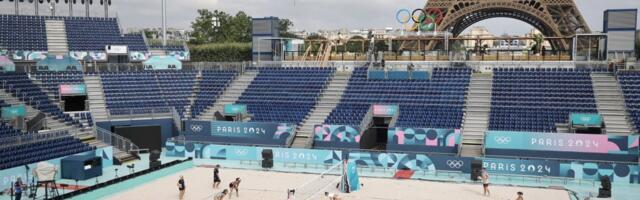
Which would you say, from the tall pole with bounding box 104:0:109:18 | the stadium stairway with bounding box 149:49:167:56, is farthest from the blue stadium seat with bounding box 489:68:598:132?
the tall pole with bounding box 104:0:109:18

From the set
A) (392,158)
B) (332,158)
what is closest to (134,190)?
(332,158)

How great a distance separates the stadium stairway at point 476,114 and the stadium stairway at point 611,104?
695 centimetres

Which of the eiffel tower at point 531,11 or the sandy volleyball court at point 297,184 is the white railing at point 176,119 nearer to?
the sandy volleyball court at point 297,184

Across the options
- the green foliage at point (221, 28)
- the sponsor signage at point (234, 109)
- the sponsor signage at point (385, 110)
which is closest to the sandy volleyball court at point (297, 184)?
the sponsor signage at point (385, 110)

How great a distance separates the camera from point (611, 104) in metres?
37.9

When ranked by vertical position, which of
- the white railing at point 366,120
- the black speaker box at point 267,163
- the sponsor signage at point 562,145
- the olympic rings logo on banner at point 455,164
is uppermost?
the white railing at point 366,120

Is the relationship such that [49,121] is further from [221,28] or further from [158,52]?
[221,28]

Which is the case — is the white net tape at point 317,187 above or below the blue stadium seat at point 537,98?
below

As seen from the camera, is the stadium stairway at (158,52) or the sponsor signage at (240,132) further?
the stadium stairway at (158,52)

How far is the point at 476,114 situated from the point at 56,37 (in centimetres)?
3818

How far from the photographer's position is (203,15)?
88.4m

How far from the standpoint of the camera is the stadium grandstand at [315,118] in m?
29.2

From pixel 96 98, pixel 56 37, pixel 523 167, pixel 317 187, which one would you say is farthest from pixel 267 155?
pixel 56 37

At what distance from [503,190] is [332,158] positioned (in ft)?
32.9
